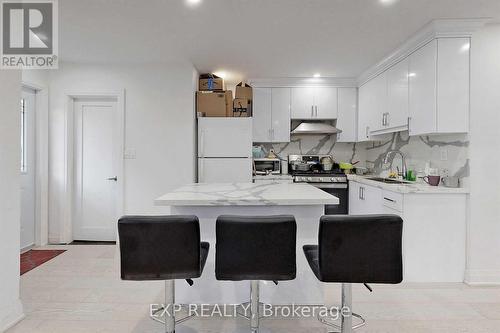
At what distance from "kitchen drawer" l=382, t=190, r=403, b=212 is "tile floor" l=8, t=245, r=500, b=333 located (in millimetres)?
745

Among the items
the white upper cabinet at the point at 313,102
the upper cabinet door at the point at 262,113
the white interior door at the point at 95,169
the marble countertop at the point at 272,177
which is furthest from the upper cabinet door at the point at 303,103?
the white interior door at the point at 95,169

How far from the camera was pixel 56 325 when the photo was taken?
2188 mm

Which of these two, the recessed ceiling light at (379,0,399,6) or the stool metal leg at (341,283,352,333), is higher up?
the recessed ceiling light at (379,0,399,6)

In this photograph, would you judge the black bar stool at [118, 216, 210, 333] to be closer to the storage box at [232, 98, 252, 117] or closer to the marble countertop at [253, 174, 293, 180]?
the marble countertop at [253, 174, 293, 180]

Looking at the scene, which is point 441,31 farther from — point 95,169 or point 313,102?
point 95,169

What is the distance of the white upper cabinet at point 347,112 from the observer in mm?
4844

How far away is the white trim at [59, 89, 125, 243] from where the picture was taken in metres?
4.07

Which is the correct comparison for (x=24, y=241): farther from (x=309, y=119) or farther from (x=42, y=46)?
(x=309, y=119)

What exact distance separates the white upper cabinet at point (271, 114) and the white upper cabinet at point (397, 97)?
4.92 feet

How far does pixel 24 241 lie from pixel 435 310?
458 centimetres

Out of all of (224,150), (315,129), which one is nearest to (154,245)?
(224,150)

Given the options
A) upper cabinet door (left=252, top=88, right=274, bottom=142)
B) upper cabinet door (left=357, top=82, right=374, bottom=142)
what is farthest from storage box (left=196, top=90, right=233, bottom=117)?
upper cabinet door (left=357, top=82, right=374, bottom=142)

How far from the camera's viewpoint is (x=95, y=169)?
167 inches

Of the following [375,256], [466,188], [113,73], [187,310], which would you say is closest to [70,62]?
[113,73]
